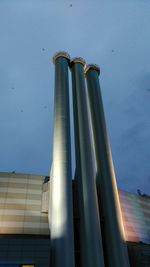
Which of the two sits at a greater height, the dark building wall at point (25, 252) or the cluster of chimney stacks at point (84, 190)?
the cluster of chimney stacks at point (84, 190)

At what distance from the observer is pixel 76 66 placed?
38.8 meters

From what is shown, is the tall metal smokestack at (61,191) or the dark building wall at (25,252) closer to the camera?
the dark building wall at (25,252)

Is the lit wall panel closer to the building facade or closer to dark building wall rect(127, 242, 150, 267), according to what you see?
the building facade

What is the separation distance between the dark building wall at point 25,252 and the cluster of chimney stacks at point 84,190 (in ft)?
6.18

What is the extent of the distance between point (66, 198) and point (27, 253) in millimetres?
6307

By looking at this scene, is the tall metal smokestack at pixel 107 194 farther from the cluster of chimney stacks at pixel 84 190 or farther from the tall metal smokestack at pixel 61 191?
the tall metal smokestack at pixel 61 191

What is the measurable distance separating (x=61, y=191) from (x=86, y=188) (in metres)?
3.63

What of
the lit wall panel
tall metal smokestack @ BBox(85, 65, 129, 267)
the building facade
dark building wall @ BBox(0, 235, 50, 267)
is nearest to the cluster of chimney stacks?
tall metal smokestack @ BBox(85, 65, 129, 267)

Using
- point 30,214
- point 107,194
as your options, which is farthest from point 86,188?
point 30,214

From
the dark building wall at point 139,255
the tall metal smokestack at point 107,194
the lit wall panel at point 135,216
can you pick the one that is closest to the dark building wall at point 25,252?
the tall metal smokestack at point 107,194

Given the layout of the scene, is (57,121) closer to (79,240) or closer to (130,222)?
(79,240)

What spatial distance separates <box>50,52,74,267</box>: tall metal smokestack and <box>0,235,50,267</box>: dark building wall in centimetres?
178

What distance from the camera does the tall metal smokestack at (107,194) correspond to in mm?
24875

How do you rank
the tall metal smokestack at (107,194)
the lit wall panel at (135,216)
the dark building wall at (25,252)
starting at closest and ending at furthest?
the dark building wall at (25,252), the tall metal smokestack at (107,194), the lit wall panel at (135,216)
